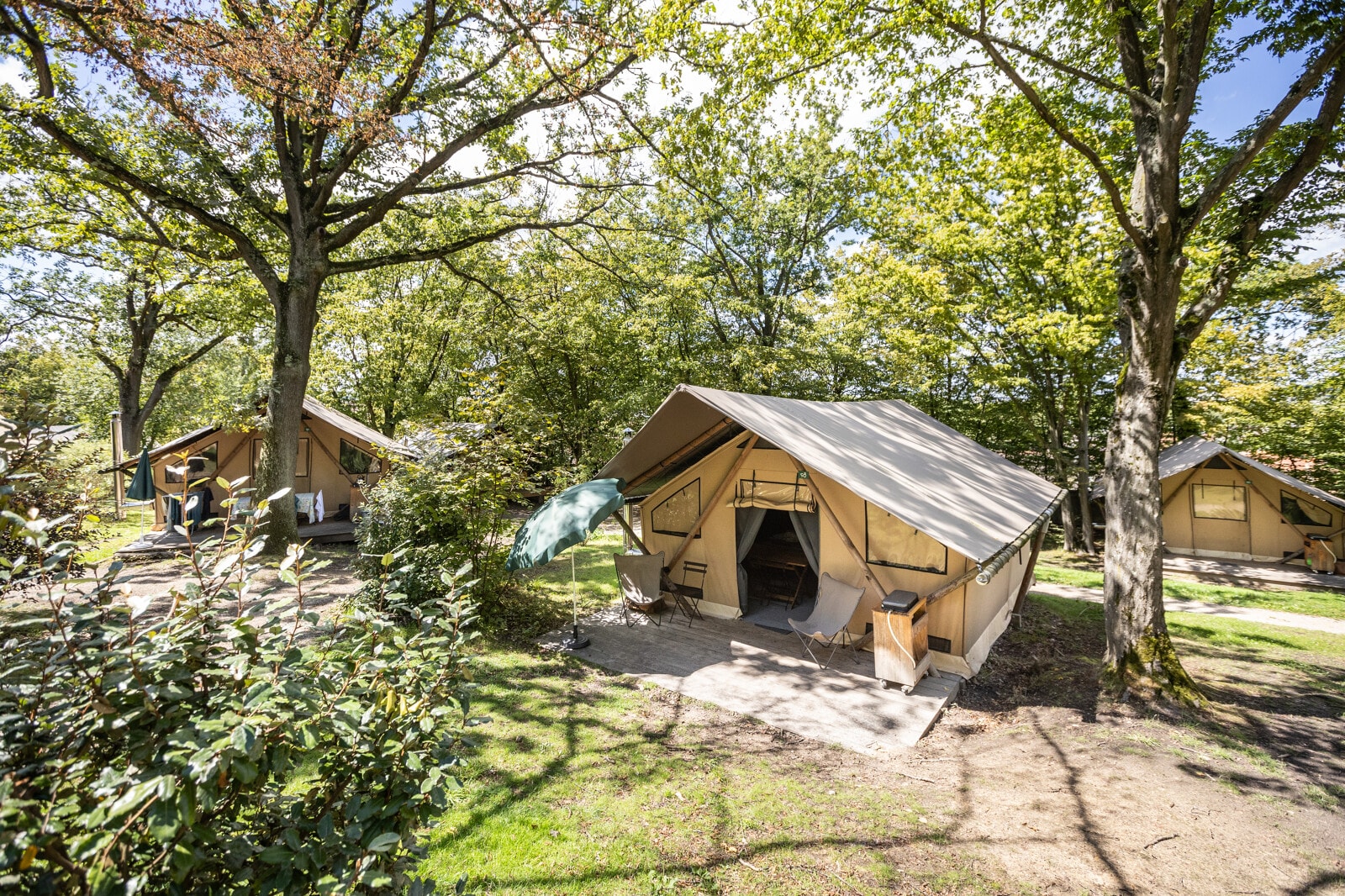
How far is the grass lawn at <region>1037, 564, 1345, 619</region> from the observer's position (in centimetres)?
1020

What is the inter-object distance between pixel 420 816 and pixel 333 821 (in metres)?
0.26

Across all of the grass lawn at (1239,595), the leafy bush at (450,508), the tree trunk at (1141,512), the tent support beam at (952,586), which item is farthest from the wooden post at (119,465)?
the grass lawn at (1239,595)

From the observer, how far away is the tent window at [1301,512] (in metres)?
13.7

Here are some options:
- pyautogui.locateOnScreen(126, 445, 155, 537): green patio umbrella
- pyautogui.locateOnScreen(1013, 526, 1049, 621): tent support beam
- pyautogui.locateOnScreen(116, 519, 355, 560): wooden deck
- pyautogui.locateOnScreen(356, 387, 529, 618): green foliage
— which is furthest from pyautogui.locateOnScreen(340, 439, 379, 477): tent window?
pyautogui.locateOnScreen(1013, 526, 1049, 621): tent support beam

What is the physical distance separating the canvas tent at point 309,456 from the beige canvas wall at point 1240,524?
20765 mm

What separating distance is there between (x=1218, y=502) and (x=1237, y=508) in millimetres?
377

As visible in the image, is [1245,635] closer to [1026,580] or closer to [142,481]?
[1026,580]

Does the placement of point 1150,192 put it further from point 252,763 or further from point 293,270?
point 293,270

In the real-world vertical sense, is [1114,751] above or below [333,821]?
below

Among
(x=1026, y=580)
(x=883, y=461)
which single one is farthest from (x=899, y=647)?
(x=1026, y=580)

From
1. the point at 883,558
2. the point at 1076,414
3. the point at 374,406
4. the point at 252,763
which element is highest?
the point at 374,406

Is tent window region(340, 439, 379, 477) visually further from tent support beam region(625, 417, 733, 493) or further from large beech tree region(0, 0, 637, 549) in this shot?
tent support beam region(625, 417, 733, 493)

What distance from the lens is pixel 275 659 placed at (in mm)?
1601

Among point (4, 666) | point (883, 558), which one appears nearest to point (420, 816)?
point (4, 666)
